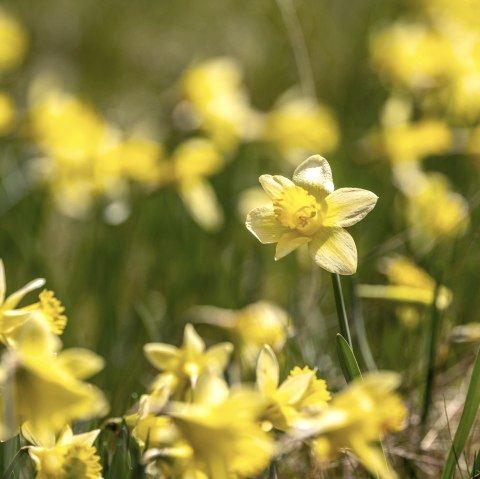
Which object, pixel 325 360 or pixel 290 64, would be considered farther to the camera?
pixel 290 64

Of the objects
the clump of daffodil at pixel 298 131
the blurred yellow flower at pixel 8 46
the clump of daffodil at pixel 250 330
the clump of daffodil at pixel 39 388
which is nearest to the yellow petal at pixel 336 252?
the clump of daffodil at pixel 39 388

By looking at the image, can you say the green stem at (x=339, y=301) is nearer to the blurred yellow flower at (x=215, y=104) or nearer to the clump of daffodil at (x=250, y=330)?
the clump of daffodil at (x=250, y=330)

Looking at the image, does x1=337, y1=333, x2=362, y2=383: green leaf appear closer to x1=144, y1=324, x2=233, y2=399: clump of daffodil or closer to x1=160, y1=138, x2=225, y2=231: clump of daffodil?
x1=144, y1=324, x2=233, y2=399: clump of daffodil

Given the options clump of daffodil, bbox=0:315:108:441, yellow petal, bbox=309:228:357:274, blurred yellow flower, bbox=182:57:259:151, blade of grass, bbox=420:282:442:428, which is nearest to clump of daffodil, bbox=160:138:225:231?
blurred yellow flower, bbox=182:57:259:151

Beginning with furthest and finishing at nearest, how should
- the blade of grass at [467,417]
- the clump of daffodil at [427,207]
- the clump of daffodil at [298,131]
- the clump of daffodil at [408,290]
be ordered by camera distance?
1. the clump of daffodil at [298,131]
2. the clump of daffodil at [427,207]
3. the clump of daffodil at [408,290]
4. the blade of grass at [467,417]

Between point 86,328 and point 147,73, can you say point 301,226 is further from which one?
point 147,73

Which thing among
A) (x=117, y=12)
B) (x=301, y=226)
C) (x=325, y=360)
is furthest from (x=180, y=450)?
(x=117, y=12)
